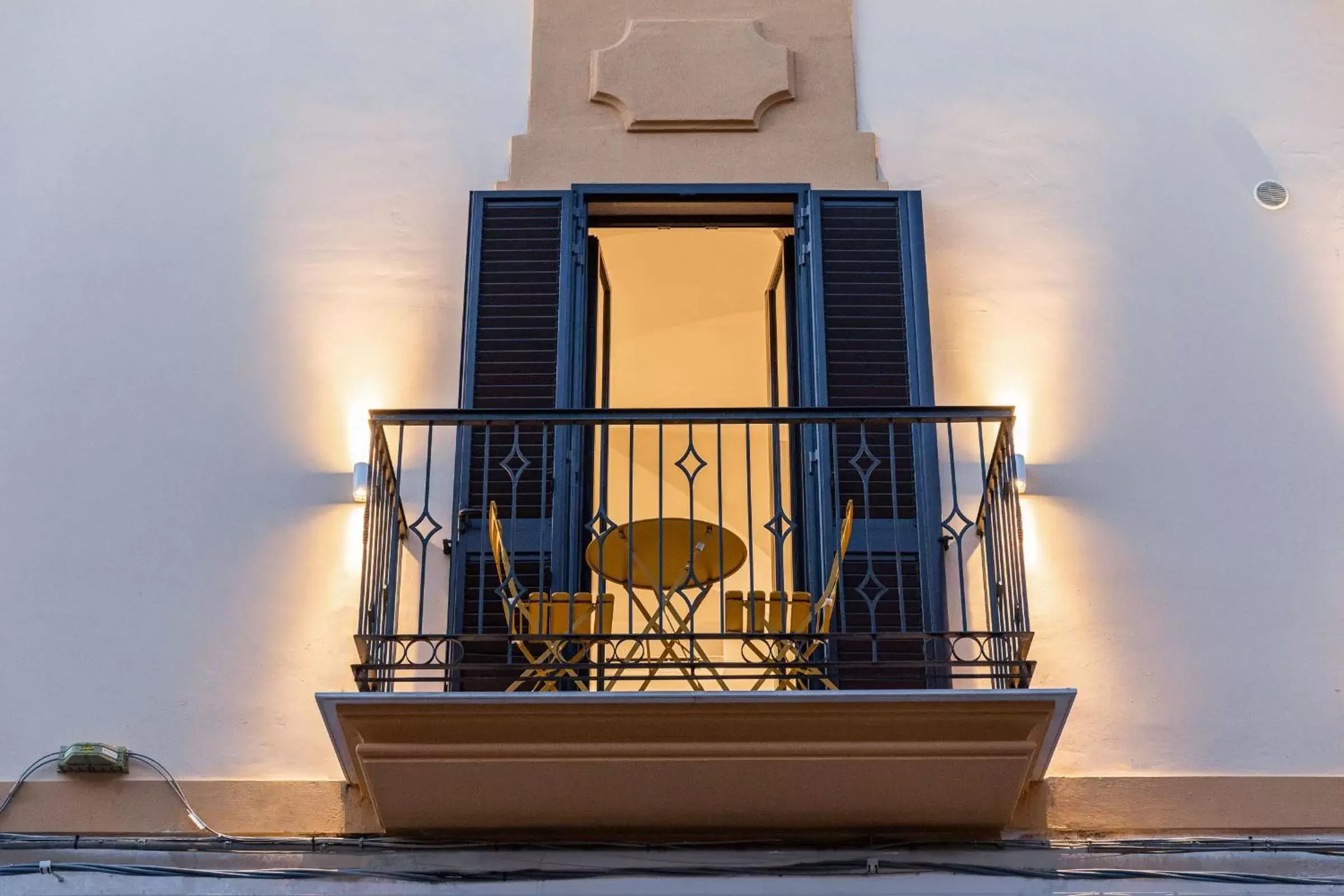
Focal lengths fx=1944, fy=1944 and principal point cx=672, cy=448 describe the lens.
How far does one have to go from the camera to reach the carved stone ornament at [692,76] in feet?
25.7

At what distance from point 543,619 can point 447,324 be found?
145 cm

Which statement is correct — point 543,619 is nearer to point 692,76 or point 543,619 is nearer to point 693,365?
point 692,76

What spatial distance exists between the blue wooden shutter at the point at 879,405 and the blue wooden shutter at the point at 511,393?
3.22 feet

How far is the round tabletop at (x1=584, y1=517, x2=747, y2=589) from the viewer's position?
6832 mm

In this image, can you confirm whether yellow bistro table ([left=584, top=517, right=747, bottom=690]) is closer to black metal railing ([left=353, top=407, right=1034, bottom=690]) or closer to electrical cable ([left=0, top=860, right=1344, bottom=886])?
black metal railing ([left=353, top=407, right=1034, bottom=690])

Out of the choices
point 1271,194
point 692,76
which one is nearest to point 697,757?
point 692,76

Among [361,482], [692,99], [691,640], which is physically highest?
[692,99]

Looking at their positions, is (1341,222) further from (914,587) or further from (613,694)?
(613,694)

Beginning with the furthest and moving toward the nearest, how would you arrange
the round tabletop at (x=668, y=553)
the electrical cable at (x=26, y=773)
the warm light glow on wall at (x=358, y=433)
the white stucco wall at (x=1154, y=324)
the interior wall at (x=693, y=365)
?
1. the interior wall at (x=693, y=365)
2. the warm light glow on wall at (x=358, y=433)
3. the round tabletop at (x=668, y=553)
4. the white stucco wall at (x=1154, y=324)
5. the electrical cable at (x=26, y=773)

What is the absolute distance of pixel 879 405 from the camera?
7.28 meters

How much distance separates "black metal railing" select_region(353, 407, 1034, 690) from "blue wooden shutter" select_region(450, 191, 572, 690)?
12 mm

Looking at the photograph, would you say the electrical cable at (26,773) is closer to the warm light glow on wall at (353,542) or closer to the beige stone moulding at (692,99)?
the warm light glow on wall at (353,542)

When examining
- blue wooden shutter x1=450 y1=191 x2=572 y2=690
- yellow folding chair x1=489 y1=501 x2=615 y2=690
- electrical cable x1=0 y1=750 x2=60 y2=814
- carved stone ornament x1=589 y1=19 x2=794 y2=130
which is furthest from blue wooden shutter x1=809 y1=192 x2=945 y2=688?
electrical cable x1=0 y1=750 x2=60 y2=814

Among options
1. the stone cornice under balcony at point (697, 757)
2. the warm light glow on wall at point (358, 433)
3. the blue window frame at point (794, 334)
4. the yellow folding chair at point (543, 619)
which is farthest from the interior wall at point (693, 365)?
the stone cornice under balcony at point (697, 757)
